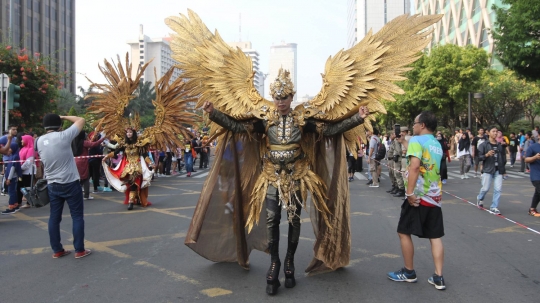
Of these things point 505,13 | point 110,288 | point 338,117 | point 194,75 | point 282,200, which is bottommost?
point 110,288

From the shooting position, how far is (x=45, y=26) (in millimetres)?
54469

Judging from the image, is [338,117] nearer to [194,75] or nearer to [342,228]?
[342,228]

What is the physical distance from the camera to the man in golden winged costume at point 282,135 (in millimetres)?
4504

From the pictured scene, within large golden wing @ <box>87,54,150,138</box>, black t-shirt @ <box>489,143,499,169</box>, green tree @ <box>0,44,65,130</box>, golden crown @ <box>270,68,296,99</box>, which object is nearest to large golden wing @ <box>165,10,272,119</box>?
golden crown @ <box>270,68,296,99</box>

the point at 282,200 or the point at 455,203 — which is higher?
the point at 282,200

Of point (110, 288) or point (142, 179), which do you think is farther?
point (142, 179)

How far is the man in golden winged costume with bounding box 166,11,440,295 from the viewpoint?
4504 millimetres

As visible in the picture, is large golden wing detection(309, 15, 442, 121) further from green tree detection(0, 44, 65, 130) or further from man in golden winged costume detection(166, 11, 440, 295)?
green tree detection(0, 44, 65, 130)

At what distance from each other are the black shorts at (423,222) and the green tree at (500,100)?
3120 centimetres

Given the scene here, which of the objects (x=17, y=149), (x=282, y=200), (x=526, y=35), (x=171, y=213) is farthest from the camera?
(x=526, y=35)

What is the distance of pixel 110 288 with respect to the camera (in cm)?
445

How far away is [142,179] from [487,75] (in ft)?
105

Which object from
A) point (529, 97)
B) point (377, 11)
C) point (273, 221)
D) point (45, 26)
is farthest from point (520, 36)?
point (377, 11)

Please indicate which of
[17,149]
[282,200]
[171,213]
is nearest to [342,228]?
[282,200]
